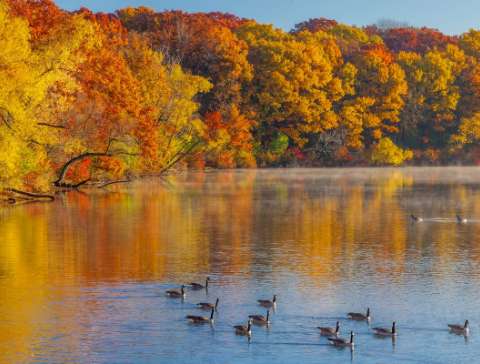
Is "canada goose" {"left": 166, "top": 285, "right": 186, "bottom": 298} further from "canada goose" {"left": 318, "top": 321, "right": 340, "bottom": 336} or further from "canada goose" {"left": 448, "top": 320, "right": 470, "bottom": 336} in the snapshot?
"canada goose" {"left": 448, "top": 320, "right": 470, "bottom": 336}

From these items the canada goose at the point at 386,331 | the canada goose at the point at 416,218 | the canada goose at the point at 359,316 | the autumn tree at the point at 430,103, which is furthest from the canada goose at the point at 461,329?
the autumn tree at the point at 430,103

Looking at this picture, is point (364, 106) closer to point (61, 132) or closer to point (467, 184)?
point (467, 184)

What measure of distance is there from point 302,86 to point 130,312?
83.1 meters

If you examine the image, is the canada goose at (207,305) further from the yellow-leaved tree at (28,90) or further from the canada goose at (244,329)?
the yellow-leaved tree at (28,90)

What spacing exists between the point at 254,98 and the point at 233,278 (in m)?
77.2

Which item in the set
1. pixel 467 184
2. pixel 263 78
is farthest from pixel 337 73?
pixel 467 184

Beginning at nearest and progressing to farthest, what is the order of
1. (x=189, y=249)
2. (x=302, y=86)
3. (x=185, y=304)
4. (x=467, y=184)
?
(x=185, y=304), (x=189, y=249), (x=467, y=184), (x=302, y=86)

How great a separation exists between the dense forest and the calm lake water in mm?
12972

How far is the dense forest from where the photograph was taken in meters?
Result: 59.8

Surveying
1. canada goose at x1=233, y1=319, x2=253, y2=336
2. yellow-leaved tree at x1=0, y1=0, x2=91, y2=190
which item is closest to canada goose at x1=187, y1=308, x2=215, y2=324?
canada goose at x1=233, y1=319, x2=253, y2=336

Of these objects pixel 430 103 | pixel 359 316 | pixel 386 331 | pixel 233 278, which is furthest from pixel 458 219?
pixel 430 103

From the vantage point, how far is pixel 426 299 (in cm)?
2231

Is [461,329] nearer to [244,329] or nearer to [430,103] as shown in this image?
[244,329]

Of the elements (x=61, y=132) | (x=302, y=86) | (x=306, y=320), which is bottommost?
(x=306, y=320)
